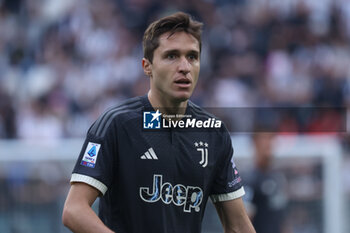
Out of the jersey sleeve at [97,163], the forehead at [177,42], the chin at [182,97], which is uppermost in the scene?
the forehead at [177,42]

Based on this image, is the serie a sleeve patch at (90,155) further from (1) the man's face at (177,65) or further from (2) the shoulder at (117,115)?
(1) the man's face at (177,65)

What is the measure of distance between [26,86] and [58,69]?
22.0 inches

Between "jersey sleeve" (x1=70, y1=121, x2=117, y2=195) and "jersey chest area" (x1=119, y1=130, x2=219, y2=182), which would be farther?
"jersey chest area" (x1=119, y1=130, x2=219, y2=182)

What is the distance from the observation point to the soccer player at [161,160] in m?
3.72

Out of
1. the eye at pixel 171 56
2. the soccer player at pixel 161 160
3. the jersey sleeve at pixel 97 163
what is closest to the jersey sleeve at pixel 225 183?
the soccer player at pixel 161 160

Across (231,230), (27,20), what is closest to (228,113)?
(27,20)

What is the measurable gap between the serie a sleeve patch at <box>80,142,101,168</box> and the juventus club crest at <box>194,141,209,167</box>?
2.09 ft

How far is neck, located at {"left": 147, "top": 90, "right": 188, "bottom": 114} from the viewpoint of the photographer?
13.2ft

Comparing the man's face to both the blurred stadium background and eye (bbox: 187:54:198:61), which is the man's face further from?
the blurred stadium background

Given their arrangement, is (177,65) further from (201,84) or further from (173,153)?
(201,84)

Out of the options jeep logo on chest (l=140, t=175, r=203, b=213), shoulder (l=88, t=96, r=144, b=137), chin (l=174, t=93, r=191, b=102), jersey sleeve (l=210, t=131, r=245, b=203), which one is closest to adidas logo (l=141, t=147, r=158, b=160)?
jeep logo on chest (l=140, t=175, r=203, b=213)

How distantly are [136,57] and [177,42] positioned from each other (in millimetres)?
6990

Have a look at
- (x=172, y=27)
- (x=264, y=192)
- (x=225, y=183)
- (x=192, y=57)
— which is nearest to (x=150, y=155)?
(x=225, y=183)

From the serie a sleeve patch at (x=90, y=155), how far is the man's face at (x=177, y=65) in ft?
1.88
